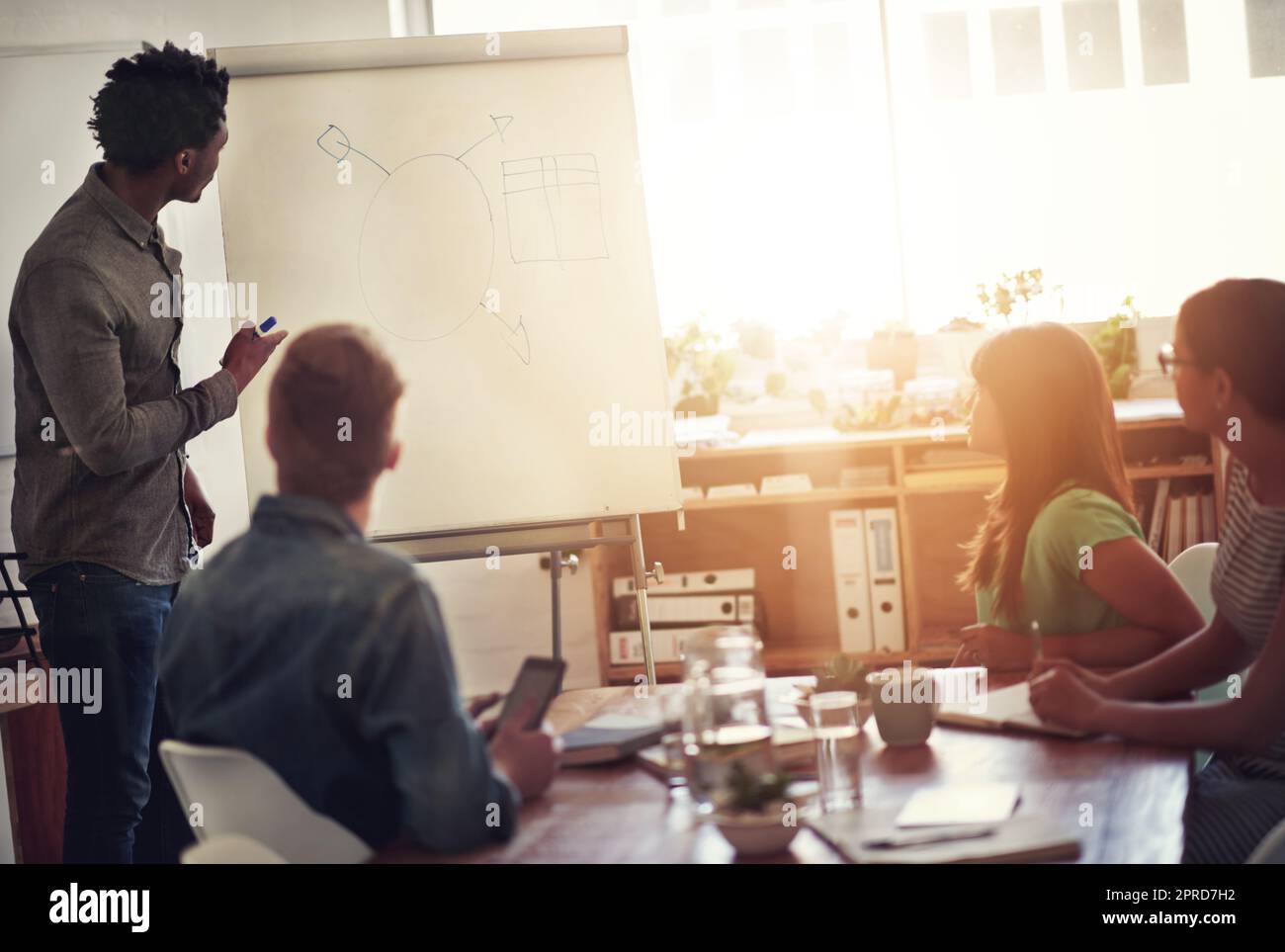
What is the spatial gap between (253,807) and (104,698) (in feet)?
2.74

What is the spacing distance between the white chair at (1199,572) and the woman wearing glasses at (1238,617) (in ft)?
1.54

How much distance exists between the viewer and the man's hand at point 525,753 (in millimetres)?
1212

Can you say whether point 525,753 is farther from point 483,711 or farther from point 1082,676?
point 1082,676

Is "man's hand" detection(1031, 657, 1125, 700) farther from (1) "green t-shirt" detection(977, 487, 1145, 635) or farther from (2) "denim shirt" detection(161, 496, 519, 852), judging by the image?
(2) "denim shirt" detection(161, 496, 519, 852)

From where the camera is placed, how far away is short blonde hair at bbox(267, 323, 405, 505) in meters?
1.21

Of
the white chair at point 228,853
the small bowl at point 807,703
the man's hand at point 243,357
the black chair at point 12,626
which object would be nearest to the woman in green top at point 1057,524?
the small bowl at point 807,703

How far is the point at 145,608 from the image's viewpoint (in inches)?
76.6

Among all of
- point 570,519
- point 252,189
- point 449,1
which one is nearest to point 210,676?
point 570,519

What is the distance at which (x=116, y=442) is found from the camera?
1839 mm

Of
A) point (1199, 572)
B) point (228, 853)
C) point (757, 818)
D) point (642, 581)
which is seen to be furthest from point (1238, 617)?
point (642, 581)

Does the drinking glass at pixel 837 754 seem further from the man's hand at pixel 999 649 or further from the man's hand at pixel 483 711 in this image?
the man's hand at pixel 999 649

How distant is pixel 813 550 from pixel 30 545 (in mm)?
2239

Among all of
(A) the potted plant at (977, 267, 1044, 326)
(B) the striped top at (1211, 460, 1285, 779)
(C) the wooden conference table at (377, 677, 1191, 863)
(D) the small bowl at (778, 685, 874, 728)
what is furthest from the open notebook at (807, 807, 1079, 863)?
(A) the potted plant at (977, 267, 1044, 326)

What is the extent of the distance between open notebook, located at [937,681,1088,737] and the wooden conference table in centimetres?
1
